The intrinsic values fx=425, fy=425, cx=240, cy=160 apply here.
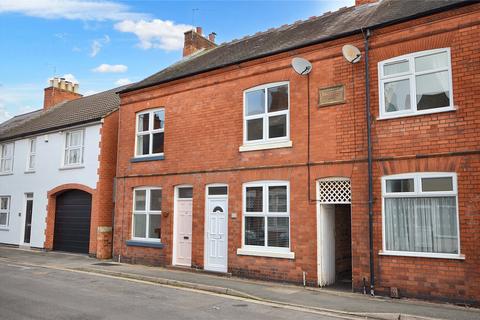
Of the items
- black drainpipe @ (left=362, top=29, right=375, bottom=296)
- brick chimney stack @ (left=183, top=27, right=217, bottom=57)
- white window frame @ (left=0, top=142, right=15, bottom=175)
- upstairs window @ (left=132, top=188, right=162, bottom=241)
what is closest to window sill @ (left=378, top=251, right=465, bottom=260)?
black drainpipe @ (left=362, top=29, right=375, bottom=296)

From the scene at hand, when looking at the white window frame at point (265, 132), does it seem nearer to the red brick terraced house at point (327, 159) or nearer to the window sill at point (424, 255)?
the red brick terraced house at point (327, 159)

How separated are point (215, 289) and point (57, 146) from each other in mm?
12468

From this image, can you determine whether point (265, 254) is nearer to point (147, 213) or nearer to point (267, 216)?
point (267, 216)

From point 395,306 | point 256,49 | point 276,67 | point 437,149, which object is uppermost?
point 256,49

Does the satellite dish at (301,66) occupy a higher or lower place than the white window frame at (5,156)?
higher

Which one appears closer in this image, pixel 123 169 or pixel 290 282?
pixel 290 282

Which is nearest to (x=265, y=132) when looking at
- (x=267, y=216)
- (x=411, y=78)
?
(x=267, y=216)

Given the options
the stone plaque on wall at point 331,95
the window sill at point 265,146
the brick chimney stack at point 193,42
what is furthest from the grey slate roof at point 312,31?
the window sill at point 265,146

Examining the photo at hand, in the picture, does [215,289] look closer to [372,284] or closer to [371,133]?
[372,284]

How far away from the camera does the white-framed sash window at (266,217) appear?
456 inches

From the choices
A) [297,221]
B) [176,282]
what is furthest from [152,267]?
[297,221]

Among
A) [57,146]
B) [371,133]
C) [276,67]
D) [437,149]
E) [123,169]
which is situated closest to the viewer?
[437,149]

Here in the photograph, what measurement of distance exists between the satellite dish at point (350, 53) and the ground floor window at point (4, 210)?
19.2 m

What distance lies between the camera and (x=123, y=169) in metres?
16.1
